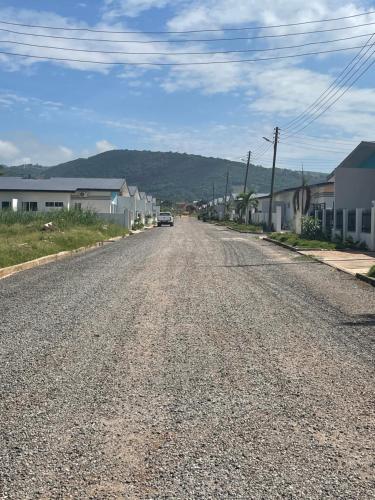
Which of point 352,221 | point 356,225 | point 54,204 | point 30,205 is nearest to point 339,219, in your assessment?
point 352,221

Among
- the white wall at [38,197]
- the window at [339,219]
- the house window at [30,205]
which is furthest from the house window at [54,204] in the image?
the window at [339,219]

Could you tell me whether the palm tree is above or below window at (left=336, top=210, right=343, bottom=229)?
above

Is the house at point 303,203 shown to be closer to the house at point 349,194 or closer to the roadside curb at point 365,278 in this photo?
the house at point 349,194

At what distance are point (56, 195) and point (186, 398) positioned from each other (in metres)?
56.2

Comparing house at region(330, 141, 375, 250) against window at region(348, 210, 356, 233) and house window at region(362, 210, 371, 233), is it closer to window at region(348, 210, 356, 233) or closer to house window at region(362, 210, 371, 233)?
window at region(348, 210, 356, 233)

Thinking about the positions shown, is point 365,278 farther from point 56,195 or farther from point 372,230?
point 56,195

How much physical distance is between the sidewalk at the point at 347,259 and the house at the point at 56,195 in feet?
117

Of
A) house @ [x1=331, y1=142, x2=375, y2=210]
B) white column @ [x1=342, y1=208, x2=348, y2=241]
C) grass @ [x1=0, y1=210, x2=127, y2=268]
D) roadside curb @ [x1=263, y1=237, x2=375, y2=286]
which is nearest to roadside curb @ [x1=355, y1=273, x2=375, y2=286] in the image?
roadside curb @ [x1=263, y1=237, x2=375, y2=286]

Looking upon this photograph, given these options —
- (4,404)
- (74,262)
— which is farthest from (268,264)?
(4,404)

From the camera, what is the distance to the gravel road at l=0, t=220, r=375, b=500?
4.03m

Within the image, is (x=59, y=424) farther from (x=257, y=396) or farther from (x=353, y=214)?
(x=353, y=214)

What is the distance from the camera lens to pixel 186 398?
5.68 metres

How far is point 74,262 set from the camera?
21.1 m

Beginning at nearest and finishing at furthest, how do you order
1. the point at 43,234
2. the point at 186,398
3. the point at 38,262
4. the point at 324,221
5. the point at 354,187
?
the point at 186,398 < the point at 38,262 < the point at 43,234 < the point at 354,187 < the point at 324,221
